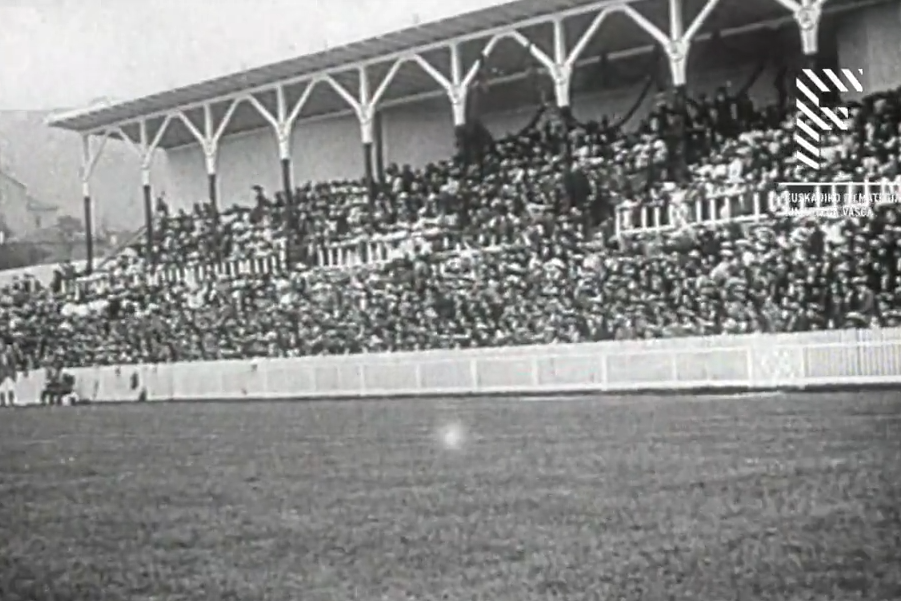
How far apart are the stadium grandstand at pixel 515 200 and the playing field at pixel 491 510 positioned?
99 cm

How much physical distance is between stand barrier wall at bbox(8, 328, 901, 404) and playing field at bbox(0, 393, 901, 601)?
490 millimetres

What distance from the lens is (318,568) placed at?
4.35 m

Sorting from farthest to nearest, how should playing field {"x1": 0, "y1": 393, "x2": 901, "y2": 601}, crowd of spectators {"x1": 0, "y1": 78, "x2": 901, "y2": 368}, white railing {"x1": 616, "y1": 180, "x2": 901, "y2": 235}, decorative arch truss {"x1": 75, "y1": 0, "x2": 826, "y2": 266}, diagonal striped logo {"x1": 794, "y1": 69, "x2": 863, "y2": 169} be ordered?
decorative arch truss {"x1": 75, "y1": 0, "x2": 826, "y2": 266}
crowd of spectators {"x1": 0, "y1": 78, "x2": 901, "y2": 368}
white railing {"x1": 616, "y1": 180, "x2": 901, "y2": 235}
diagonal striped logo {"x1": 794, "y1": 69, "x2": 863, "y2": 169}
playing field {"x1": 0, "y1": 393, "x2": 901, "y2": 601}

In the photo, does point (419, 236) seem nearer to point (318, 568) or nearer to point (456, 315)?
point (456, 315)

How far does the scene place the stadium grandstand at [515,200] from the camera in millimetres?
8797

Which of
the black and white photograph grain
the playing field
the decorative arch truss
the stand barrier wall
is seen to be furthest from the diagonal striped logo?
the stand barrier wall

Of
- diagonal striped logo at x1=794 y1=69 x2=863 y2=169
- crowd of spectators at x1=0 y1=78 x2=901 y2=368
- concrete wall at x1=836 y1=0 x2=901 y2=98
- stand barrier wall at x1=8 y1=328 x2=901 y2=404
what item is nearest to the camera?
diagonal striped logo at x1=794 y1=69 x2=863 y2=169

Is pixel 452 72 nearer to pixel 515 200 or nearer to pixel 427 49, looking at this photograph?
pixel 427 49

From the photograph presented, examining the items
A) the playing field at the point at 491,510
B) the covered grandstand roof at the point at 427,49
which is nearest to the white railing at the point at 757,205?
the playing field at the point at 491,510

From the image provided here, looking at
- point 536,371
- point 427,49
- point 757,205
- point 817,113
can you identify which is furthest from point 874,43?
point 427,49

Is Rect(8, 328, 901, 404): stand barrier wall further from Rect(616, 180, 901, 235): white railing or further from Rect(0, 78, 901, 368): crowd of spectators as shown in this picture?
Rect(616, 180, 901, 235): white railing

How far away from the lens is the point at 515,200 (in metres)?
12.3

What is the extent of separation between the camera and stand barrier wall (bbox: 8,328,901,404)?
33.4ft

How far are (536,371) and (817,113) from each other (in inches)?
271
